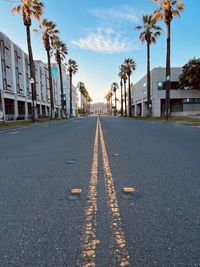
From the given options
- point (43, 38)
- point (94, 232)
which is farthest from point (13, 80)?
point (94, 232)

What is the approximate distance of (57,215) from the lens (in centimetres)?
241

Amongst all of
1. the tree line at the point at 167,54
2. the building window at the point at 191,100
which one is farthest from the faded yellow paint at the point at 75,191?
the building window at the point at 191,100

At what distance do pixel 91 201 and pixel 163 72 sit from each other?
1795 inches

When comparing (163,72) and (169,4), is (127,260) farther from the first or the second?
(163,72)

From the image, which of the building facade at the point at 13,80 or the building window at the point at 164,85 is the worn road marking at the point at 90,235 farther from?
the building window at the point at 164,85

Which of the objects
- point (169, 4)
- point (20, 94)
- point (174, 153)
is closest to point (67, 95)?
point (20, 94)

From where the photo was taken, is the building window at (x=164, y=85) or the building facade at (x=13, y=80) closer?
the building facade at (x=13, y=80)

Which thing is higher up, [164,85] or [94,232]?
[164,85]

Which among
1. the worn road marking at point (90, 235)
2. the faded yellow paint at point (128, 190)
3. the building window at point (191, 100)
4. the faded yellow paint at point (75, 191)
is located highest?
the building window at point (191, 100)

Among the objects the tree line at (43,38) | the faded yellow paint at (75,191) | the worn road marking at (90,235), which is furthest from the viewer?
the tree line at (43,38)

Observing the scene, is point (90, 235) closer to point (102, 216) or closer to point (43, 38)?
point (102, 216)

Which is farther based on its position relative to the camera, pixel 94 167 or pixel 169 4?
pixel 169 4

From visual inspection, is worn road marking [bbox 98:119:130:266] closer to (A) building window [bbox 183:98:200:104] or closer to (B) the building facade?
(B) the building facade

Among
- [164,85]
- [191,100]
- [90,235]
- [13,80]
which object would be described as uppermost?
[13,80]
